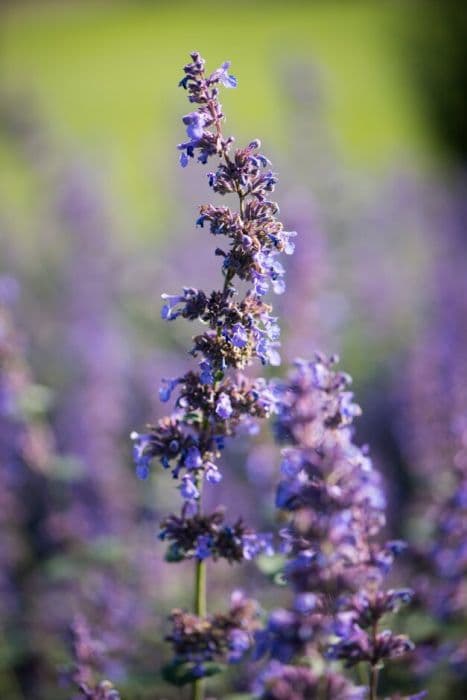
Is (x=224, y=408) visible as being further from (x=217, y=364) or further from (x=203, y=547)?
(x=203, y=547)

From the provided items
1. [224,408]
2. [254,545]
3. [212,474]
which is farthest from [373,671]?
[224,408]

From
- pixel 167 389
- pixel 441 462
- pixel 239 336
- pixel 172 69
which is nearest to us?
pixel 239 336

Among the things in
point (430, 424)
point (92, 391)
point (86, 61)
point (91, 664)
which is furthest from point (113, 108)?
point (91, 664)

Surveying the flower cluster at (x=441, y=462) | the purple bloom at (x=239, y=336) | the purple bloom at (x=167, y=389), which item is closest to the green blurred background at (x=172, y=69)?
the flower cluster at (x=441, y=462)

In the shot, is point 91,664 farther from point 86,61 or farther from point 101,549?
point 86,61

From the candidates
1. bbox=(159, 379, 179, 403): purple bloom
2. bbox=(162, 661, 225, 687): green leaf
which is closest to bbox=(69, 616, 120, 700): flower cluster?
bbox=(162, 661, 225, 687): green leaf

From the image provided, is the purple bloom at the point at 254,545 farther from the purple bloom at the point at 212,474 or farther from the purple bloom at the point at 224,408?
the purple bloom at the point at 224,408
